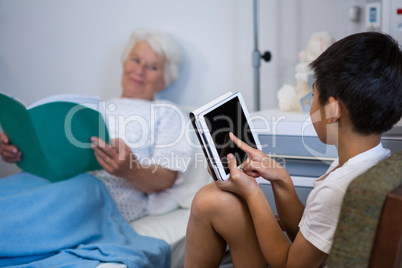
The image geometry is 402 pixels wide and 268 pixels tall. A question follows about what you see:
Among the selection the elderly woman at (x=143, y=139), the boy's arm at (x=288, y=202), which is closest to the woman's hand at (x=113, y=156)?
the elderly woman at (x=143, y=139)

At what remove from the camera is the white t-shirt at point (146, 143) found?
149 cm

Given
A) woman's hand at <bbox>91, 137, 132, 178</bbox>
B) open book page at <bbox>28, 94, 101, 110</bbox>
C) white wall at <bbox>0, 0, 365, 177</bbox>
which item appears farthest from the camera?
white wall at <bbox>0, 0, 365, 177</bbox>

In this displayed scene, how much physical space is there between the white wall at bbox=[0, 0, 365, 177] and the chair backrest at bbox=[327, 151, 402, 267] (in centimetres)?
112

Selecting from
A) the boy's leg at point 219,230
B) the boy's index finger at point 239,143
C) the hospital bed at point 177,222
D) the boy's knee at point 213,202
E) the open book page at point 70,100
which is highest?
the open book page at point 70,100

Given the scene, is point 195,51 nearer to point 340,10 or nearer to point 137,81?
point 137,81

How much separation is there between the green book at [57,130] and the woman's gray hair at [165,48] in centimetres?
54

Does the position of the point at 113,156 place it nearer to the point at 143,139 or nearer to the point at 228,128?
the point at 143,139

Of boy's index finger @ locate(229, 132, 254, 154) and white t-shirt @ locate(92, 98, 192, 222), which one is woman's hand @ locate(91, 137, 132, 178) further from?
boy's index finger @ locate(229, 132, 254, 154)

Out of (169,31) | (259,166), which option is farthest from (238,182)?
(169,31)

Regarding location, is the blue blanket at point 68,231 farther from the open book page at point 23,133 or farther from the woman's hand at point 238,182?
the woman's hand at point 238,182

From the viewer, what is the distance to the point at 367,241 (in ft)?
1.92

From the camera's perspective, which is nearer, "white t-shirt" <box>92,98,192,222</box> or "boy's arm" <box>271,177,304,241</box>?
"boy's arm" <box>271,177,304,241</box>

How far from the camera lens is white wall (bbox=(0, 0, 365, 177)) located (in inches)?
65.9

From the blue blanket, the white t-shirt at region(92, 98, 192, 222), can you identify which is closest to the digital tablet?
the blue blanket
